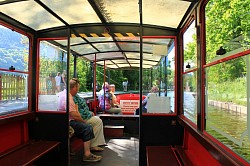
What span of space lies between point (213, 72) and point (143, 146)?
2084 mm

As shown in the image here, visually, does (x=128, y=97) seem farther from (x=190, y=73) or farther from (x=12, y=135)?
(x=190, y=73)

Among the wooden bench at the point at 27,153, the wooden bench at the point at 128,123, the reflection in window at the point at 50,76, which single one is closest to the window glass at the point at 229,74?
the wooden bench at the point at 27,153

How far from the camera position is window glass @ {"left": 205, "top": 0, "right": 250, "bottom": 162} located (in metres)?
1.55

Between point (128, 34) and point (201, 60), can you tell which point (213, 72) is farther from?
point (128, 34)

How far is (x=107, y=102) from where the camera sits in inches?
298

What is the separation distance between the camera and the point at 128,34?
4121 millimetres

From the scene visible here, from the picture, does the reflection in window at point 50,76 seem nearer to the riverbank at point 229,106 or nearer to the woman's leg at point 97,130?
the woman's leg at point 97,130

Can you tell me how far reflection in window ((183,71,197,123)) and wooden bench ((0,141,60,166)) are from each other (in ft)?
6.93

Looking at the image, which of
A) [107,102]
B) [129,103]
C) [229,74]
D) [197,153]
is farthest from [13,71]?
[129,103]

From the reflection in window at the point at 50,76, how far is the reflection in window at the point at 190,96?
6.66 ft

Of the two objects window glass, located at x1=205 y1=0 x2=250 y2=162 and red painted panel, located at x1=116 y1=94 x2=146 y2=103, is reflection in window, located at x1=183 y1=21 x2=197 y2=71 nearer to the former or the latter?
window glass, located at x1=205 y1=0 x2=250 y2=162

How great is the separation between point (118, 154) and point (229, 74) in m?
3.13

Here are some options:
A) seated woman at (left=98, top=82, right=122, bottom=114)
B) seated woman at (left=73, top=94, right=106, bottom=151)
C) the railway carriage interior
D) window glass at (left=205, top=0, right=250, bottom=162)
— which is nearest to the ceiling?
the railway carriage interior

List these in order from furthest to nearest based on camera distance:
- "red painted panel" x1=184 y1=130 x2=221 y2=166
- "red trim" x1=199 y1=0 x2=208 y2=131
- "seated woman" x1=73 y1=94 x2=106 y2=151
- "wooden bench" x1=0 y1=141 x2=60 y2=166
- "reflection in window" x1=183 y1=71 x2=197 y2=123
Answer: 1. "seated woman" x1=73 y1=94 x2=106 y2=151
2. "wooden bench" x1=0 y1=141 x2=60 y2=166
3. "reflection in window" x1=183 y1=71 x2=197 y2=123
4. "red trim" x1=199 y1=0 x2=208 y2=131
5. "red painted panel" x1=184 y1=130 x2=221 y2=166
